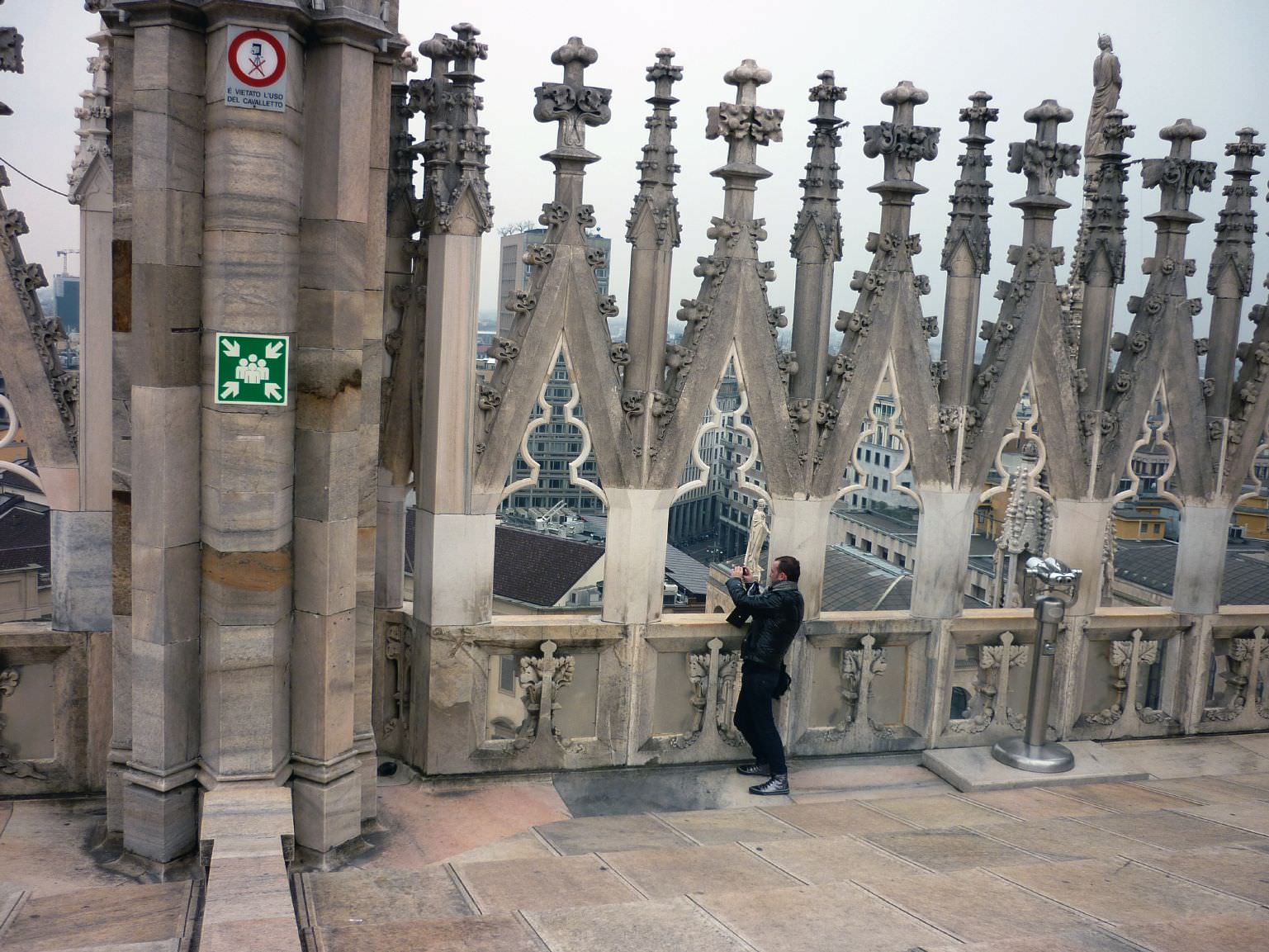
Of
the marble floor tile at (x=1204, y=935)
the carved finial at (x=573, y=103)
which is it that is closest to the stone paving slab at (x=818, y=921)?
the marble floor tile at (x=1204, y=935)

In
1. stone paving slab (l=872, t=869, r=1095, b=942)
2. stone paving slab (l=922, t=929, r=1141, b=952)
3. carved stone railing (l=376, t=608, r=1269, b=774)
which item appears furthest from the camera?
carved stone railing (l=376, t=608, r=1269, b=774)

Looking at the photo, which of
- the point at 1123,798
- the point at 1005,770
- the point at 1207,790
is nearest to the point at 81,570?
the point at 1005,770

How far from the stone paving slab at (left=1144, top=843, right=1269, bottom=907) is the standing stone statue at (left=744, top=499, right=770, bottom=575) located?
3043 millimetres

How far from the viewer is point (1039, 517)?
403 inches

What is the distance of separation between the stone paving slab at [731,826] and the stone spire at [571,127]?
12.4ft

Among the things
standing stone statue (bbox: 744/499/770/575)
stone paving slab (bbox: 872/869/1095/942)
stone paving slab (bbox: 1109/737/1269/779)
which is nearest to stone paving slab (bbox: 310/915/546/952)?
stone paving slab (bbox: 872/869/1095/942)

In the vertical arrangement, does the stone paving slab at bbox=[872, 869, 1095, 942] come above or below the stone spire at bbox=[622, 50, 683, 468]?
below

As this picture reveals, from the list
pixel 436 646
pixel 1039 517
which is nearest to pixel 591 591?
pixel 436 646

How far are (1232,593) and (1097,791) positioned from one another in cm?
314

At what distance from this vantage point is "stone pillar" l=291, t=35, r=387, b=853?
20.4ft

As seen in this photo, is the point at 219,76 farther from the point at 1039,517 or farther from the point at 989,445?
the point at 1039,517

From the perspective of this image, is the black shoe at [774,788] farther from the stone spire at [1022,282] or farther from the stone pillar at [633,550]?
the stone spire at [1022,282]

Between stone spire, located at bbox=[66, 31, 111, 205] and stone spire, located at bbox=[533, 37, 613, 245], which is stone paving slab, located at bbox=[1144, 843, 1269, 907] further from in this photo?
stone spire, located at bbox=[66, 31, 111, 205]

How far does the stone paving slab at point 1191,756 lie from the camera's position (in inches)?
374
